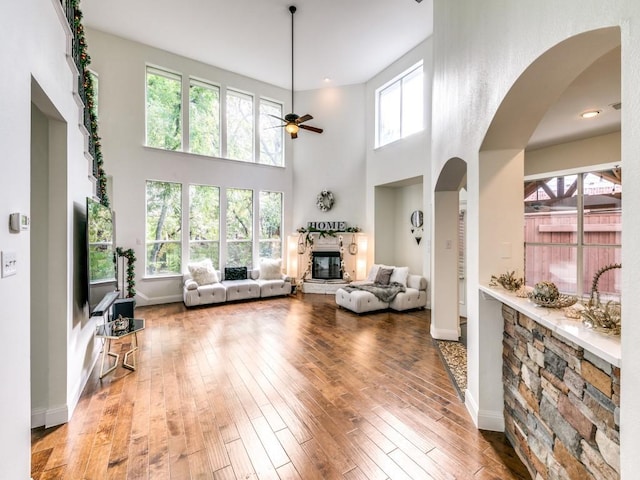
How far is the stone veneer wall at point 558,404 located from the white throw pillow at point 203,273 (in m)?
5.70

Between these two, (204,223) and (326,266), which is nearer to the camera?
(204,223)

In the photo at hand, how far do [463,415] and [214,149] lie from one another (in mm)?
7138

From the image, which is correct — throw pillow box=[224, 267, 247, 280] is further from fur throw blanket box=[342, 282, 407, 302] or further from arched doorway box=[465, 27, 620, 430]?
arched doorway box=[465, 27, 620, 430]

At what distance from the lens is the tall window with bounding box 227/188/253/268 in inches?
286

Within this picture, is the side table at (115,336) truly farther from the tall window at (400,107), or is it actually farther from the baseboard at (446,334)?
the tall window at (400,107)

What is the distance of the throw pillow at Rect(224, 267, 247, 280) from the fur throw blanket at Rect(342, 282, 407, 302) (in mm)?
2719

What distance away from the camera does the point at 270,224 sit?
7.88 m

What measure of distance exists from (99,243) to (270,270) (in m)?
4.31

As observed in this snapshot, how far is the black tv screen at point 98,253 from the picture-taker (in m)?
2.76

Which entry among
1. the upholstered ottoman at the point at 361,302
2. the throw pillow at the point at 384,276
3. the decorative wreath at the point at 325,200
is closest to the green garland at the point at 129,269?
the upholstered ottoman at the point at 361,302

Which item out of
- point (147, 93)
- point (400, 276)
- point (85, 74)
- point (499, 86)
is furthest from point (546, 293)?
point (147, 93)

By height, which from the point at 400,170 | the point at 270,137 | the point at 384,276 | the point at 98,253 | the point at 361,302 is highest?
the point at 270,137

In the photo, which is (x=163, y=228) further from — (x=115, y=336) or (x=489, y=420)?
(x=489, y=420)

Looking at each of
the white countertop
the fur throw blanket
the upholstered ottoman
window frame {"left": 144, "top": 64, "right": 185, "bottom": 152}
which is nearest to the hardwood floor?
the white countertop
